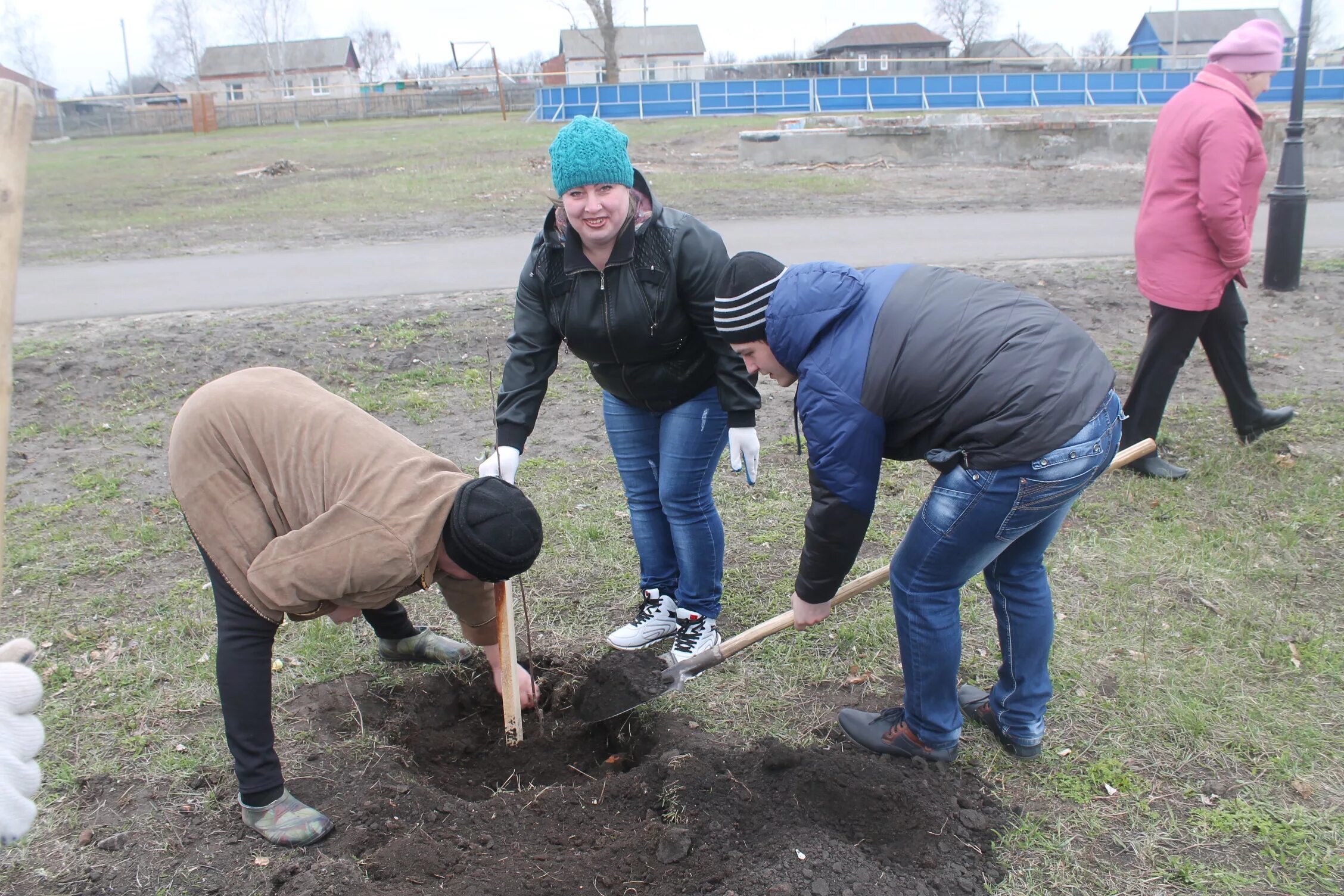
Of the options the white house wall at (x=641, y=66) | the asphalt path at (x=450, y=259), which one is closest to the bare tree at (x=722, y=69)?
the white house wall at (x=641, y=66)

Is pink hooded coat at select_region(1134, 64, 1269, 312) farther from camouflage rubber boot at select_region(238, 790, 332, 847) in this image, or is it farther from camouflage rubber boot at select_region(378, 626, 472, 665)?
camouflage rubber boot at select_region(238, 790, 332, 847)

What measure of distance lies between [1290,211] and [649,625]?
22.7 feet

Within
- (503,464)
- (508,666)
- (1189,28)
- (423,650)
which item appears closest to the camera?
(508,666)

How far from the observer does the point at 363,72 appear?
78.4m

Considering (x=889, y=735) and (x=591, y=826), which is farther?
(x=889, y=735)

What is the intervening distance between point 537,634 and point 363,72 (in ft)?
276

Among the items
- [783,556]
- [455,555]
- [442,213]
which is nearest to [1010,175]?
[442,213]

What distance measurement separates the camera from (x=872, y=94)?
31.0 m

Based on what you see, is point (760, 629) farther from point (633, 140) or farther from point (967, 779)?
point (633, 140)

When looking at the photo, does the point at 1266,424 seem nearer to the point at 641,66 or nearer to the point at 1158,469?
the point at 1158,469

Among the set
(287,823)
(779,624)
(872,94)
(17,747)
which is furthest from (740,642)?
(872,94)

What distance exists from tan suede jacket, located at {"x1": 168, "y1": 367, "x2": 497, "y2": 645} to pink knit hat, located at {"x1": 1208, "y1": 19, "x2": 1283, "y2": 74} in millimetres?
4094

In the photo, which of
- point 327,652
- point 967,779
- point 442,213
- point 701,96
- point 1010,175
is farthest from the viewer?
point 701,96

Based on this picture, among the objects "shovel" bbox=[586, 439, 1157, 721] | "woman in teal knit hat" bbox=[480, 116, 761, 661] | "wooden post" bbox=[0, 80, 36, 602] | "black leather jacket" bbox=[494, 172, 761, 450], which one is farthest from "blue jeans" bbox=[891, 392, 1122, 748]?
"wooden post" bbox=[0, 80, 36, 602]
